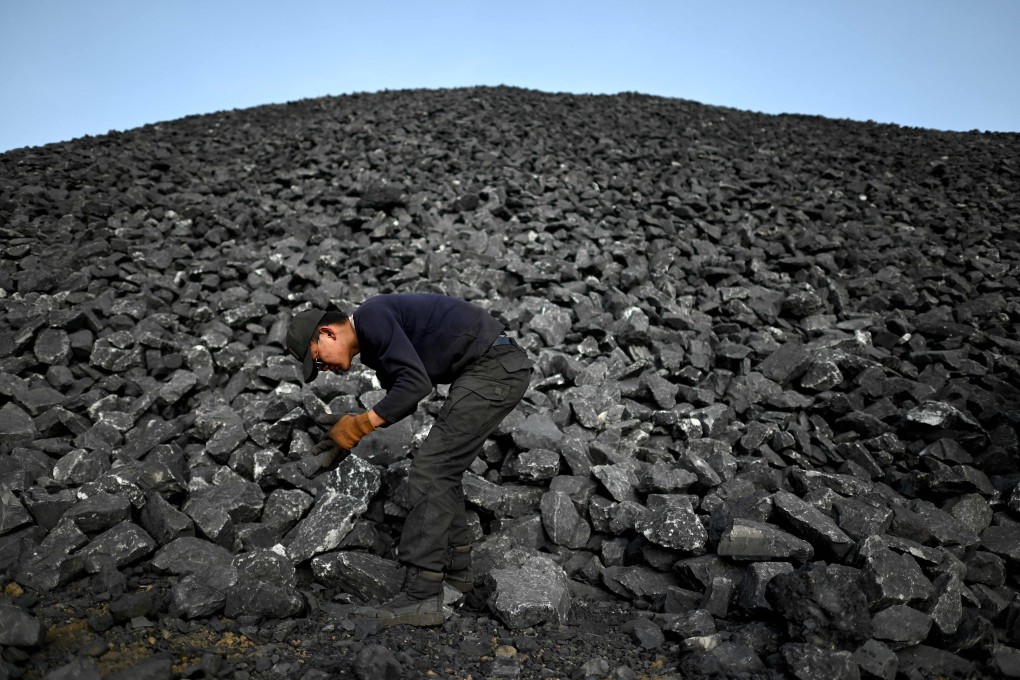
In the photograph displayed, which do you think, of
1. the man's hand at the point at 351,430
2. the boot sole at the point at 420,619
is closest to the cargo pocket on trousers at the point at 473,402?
the man's hand at the point at 351,430

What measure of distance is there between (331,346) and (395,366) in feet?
1.56

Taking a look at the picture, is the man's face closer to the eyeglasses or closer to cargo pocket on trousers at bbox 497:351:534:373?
the eyeglasses

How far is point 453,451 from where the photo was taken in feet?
11.8

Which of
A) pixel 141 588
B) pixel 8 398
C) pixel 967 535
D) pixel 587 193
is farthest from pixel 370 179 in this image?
pixel 967 535

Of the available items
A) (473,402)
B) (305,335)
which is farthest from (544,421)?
(305,335)

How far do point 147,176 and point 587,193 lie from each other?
7.36 m

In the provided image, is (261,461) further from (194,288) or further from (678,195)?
(678,195)

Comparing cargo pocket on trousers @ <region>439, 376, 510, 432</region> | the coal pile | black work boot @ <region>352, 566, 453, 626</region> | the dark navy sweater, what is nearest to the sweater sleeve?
the dark navy sweater

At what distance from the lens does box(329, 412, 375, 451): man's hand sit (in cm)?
349

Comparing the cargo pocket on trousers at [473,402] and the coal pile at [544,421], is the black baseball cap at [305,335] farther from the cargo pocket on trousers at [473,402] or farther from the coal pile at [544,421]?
the coal pile at [544,421]

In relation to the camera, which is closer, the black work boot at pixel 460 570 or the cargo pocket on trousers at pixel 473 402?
the cargo pocket on trousers at pixel 473 402

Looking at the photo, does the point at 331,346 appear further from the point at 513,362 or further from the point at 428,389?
the point at 513,362

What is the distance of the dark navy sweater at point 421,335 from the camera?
3514mm

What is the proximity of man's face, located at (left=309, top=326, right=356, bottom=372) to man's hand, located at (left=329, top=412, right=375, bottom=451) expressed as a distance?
37 cm
